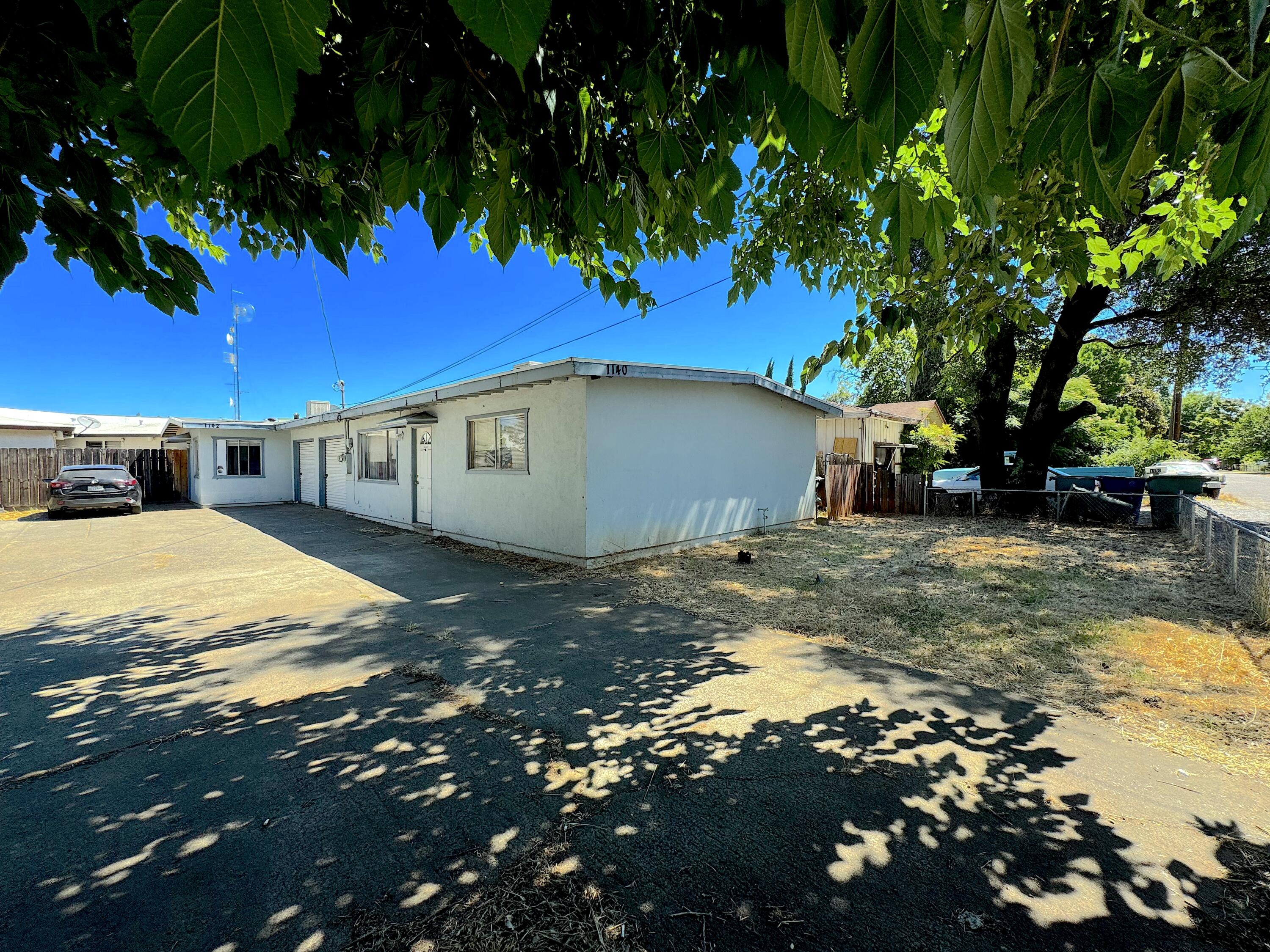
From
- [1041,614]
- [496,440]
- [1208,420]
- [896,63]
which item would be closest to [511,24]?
[896,63]

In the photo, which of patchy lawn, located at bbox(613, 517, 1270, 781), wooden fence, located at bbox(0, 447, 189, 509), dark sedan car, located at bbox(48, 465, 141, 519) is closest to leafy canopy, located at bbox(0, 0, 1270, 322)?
patchy lawn, located at bbox(613, 517, 1270, 781)

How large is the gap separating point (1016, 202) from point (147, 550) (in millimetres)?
13320

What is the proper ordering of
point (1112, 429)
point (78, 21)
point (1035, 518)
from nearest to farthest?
1. point (78, 21)
2. point (1035, 518)
3. point (1112, 429)

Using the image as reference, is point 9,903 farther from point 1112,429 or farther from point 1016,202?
point 1112,429

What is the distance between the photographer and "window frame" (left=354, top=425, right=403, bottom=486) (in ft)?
42.6

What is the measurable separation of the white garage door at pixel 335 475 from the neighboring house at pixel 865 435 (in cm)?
1554

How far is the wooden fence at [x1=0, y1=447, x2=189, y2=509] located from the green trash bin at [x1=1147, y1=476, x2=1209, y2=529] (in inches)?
1075

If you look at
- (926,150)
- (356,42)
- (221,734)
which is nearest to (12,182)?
(356,42)

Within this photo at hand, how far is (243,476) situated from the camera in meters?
18.2

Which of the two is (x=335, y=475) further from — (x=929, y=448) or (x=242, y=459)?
(x=929, y=448)

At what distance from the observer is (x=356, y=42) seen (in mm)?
2029

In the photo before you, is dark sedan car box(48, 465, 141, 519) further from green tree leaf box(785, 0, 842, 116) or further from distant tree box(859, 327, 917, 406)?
green tree leaf box(785, 0, 842, 116)

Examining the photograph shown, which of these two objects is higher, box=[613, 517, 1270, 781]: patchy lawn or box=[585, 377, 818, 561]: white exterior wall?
box=[585, 377, 818, 561]: white exterior wall

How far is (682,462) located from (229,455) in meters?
16.9
